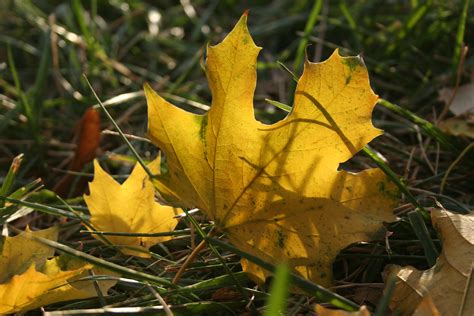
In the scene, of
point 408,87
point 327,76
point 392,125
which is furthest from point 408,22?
point 327,76

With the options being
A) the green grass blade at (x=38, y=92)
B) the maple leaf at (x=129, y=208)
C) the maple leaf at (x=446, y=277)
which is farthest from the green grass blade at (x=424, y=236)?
the green grass blade at (x=38, y=92)

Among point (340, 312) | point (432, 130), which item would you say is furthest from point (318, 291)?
point (432, 130)

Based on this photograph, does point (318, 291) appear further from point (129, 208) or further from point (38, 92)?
point (38, 92)

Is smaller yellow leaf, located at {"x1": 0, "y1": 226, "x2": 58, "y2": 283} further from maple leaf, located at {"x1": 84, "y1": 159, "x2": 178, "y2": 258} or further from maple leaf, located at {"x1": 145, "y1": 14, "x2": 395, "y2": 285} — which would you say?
maple leaf, located at {"x1": 145, "y1": 14, "x2": 395, "y2": 285}

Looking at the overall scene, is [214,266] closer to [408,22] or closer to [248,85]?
[248,85]

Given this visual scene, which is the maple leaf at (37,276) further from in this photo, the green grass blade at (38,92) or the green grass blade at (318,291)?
the green grass blade at (38,92)
